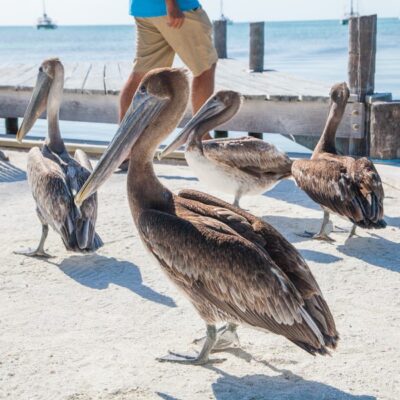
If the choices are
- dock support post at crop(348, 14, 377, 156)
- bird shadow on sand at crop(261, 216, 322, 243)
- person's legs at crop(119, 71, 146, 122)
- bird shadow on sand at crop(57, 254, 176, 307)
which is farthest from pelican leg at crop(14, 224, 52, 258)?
dock support post at crop(348, 14, 377, 156)

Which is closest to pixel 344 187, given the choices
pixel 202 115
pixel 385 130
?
pixel 202 115

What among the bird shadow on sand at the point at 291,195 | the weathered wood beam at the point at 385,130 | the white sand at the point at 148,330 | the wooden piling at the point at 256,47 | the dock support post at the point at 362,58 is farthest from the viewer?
the wooden piling at the point at 256,47

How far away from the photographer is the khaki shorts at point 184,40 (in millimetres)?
5695

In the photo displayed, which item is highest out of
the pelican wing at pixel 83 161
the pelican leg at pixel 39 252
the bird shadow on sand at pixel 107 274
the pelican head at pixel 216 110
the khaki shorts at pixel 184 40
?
the khaki shorts at pixel 184 40

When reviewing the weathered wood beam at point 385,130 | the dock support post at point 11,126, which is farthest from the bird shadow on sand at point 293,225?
the dock support post at point 11,126

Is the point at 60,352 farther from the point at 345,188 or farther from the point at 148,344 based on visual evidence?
the point at 345,188

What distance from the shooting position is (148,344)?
3314mm

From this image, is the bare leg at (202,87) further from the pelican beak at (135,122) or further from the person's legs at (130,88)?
the pelican beak at (135,122)

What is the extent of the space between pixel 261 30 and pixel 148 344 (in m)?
7.50

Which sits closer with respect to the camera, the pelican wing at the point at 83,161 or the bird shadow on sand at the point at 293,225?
the pelican wing at the point at 83,161

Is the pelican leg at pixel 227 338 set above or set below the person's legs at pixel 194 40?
below

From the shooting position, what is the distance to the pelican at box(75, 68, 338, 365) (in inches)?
110

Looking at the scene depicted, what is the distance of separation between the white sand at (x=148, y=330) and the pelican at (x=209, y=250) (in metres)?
0.18

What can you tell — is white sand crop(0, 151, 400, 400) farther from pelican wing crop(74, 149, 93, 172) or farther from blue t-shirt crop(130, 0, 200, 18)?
blue t-shirt crop(130, 0, 200, 18)
